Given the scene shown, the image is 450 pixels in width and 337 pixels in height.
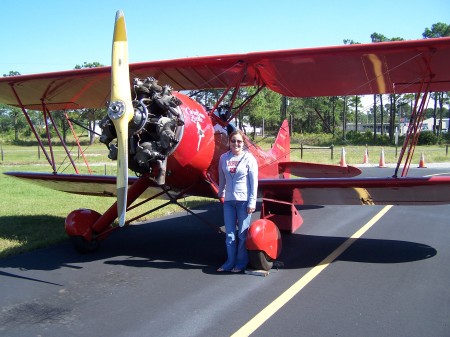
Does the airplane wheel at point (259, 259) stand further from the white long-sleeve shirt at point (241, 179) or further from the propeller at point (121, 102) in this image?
the propeller at point (121, 102)

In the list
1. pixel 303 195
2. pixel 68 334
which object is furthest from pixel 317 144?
→ pixel 68 334

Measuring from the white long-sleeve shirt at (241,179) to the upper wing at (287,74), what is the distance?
3.72 ft

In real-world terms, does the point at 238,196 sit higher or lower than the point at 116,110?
lower

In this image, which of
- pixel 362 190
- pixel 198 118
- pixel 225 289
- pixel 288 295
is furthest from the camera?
pixel 362 190

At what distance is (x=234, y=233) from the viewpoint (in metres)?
5.21

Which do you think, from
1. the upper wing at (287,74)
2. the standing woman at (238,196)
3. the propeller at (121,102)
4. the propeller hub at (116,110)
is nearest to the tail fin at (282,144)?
the upper wing at (287,74)

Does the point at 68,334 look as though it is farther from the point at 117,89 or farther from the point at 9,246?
the point at 9,246

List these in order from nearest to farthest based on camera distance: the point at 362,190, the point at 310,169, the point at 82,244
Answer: the point at 362,190 → the point at 82,244 → the point at 310,169

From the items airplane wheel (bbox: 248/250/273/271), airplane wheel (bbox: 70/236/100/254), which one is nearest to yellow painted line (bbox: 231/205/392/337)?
airplane wheel (bbox: 248/250/273/271)

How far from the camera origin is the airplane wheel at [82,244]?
5.94 metres

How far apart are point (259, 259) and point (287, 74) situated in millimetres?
3295

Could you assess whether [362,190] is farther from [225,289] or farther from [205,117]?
[225,289]

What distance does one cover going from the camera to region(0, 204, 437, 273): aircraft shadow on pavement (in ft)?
18.1

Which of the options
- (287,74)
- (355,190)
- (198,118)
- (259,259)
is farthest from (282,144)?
(259,259)
